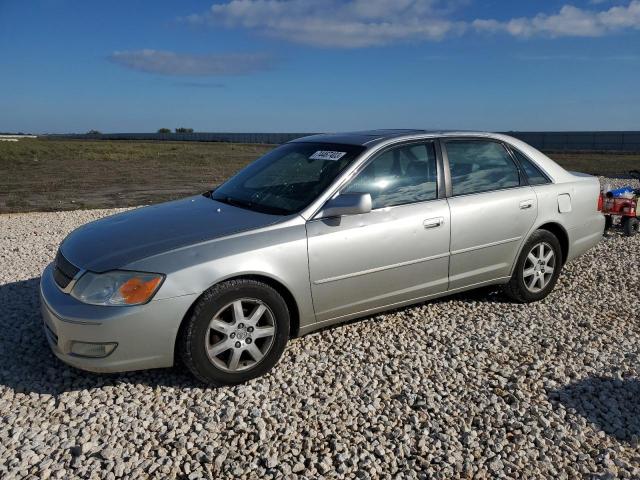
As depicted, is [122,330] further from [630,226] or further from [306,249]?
[630,226]

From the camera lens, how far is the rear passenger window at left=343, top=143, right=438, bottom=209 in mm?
4254

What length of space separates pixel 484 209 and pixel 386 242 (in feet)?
3.51

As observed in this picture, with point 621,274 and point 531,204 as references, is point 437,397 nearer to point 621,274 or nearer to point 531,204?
point 531,204

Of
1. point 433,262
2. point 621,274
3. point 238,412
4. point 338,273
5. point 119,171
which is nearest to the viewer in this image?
point 238,412

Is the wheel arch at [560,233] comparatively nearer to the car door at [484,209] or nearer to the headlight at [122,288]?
the car door at [484,209]

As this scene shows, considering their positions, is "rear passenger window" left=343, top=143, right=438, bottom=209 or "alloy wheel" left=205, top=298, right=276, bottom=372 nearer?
"alloy wheel" left=205, top=298, right=276, bottom=372

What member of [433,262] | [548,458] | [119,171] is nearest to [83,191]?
[119,171]

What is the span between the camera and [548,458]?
2.97 metres

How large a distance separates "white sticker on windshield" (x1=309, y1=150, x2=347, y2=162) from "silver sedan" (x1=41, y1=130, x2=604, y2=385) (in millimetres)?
15

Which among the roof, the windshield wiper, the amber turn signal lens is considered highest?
the roof

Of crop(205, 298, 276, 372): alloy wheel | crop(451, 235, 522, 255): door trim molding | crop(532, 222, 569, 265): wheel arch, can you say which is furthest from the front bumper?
crop(532, 222, 569, 265): wheel arch

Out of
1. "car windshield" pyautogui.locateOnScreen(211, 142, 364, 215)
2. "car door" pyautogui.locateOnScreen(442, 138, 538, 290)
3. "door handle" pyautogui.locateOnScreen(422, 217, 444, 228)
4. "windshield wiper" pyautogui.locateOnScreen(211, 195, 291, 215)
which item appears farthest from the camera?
"car door" pyautogui.locateOnScreen(442, 138, 538, 290)

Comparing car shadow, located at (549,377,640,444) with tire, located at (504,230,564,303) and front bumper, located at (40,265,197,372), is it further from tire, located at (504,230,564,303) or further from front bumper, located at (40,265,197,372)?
front bumper, located at (40,265,197,372)

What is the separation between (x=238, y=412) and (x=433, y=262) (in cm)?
196
